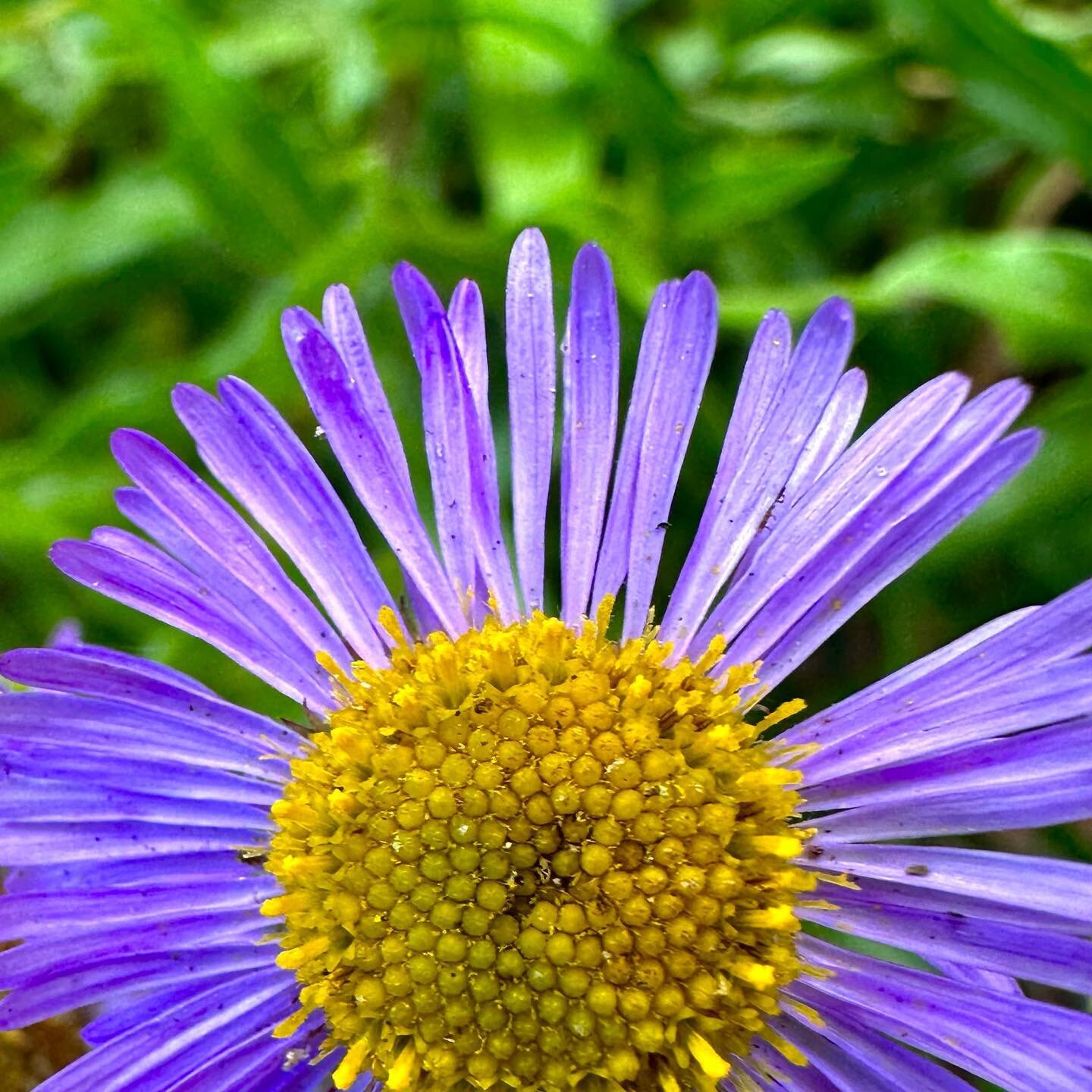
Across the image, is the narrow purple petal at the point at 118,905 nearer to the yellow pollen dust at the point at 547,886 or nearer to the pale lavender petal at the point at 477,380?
the yellow pollen dust at the point at 547,886

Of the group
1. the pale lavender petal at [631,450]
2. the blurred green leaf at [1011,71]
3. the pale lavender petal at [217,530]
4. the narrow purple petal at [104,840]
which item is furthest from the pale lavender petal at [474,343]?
the blurred green leaf at [1011,71]

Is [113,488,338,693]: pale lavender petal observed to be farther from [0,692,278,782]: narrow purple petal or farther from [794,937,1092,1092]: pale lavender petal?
[794,937,1092,1092]: pale lavender petal

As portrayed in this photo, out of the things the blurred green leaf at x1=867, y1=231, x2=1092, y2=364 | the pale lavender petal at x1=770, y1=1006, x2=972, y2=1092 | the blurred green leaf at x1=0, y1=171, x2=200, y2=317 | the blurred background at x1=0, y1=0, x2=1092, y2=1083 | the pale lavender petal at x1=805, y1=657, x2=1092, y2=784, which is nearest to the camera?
the pale lavender petal at x1=805, y1=657, x2=1092, y2=784

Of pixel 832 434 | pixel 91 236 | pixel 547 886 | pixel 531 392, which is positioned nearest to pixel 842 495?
pixel 832 434

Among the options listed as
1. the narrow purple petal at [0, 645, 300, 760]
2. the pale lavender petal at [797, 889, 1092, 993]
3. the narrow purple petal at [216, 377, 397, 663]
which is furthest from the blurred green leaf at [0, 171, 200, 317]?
the pale lavender petal at [797, 889, 1092, 993]

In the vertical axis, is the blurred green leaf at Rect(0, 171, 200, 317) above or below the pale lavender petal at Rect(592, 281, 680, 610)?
above
